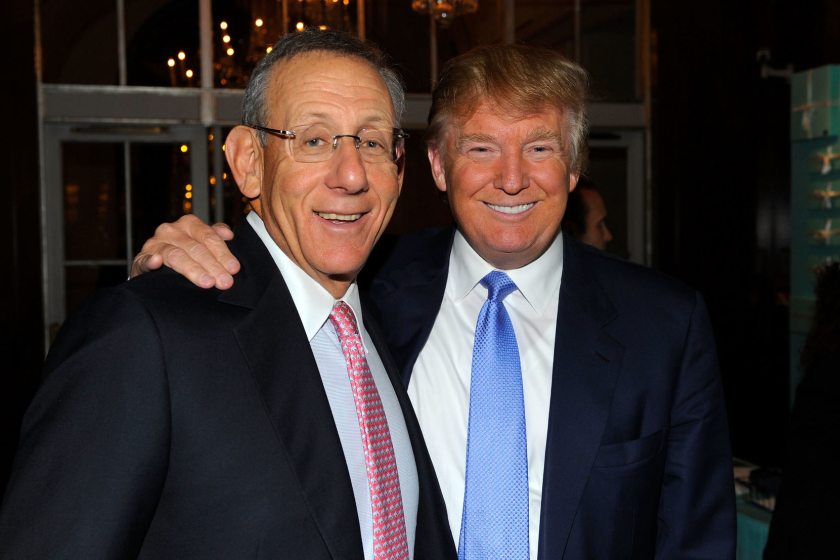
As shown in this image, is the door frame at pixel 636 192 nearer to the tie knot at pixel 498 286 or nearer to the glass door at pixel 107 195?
the glass door at pixel 107 195

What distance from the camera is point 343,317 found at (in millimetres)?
1225

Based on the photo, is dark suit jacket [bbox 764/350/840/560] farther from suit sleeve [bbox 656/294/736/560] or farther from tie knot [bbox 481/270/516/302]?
tie knot [bbox 481/270/516/302]

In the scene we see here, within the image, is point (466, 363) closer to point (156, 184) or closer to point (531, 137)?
point (531, 137)

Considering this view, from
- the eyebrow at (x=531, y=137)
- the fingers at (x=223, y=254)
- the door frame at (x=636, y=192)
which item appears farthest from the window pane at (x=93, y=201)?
the fingers at (x=223, y=254)

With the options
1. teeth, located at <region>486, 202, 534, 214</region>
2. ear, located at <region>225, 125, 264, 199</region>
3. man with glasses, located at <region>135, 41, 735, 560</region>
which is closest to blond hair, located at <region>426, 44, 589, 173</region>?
man with glasses, located at <region>135, 41, 735, 560</region>

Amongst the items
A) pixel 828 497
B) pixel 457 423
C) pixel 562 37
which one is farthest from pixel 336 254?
pixel 562 37

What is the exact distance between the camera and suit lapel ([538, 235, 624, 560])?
51.9 inches

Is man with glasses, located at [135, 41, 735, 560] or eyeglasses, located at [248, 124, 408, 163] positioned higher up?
eyeglasses, located at [248, 124, 408, 163]

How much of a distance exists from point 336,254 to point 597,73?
4872 mm

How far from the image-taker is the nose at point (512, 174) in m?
1.45

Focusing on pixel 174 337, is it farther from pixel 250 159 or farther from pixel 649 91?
pixel 649 91

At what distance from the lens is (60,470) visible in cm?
86

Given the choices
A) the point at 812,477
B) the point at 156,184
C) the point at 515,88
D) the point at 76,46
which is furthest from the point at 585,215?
the point at 76,46

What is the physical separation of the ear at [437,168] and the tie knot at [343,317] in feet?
1.65
